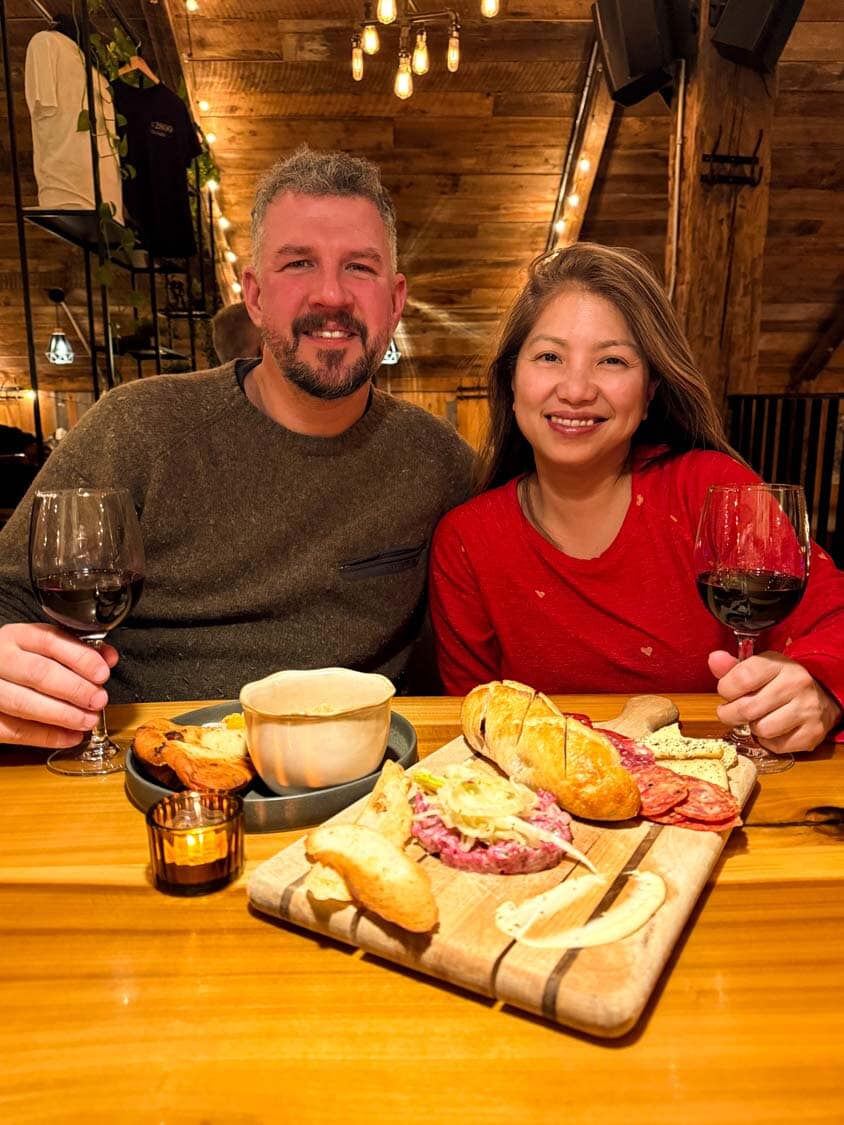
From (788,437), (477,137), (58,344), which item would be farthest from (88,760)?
(58,344)

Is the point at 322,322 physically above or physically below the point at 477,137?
below

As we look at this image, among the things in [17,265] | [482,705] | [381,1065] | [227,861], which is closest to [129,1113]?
[381,1065]

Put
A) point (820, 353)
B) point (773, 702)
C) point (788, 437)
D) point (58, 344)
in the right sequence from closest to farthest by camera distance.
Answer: point (773, 702) → point (788, 437) → point (58, 344) → point (820, 353)

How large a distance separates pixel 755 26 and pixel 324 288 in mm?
2743

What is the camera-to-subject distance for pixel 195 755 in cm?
104

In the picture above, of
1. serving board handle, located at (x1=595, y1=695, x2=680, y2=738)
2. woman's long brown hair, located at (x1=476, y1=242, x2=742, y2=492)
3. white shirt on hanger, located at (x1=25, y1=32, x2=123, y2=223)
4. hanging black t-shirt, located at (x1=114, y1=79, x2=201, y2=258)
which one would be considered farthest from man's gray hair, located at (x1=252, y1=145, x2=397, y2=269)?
hanging black t-shirt, located at (x1=114, y1=79, x2=201, y2=258)

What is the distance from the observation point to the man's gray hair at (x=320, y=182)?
174cm

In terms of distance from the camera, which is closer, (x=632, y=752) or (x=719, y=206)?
(x=632, y=752)

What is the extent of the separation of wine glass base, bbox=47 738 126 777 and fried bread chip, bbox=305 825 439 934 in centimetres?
49

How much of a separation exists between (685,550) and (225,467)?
976mm

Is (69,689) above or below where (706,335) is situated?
below

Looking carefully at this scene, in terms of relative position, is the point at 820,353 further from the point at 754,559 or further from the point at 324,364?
the point at 754,559

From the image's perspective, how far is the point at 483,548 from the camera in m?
1.84

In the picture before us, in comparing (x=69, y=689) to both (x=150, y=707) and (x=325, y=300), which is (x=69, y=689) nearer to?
(x=150, y=707)
